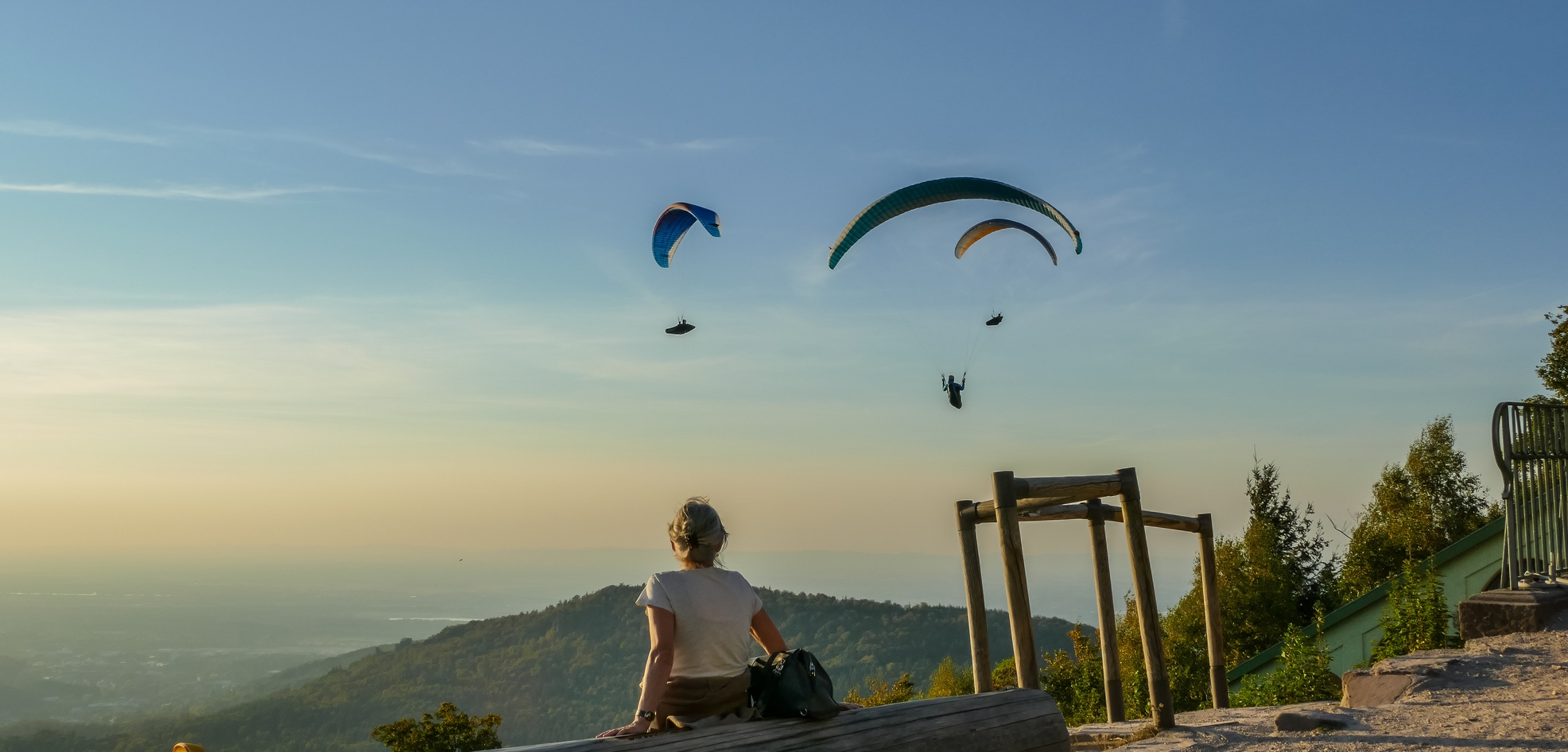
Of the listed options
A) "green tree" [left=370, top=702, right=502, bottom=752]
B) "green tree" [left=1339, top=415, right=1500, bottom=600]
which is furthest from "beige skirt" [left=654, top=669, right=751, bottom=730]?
"green tree" [left=1339, top=415, right=1500, bottom=600]

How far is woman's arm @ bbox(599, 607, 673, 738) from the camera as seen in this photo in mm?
3979

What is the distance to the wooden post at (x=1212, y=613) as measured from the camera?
11.0 meters

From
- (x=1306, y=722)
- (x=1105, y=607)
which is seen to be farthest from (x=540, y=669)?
(x=1306, y=722)

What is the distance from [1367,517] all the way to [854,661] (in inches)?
1489

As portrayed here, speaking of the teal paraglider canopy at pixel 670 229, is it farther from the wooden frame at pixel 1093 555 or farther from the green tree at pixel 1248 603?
the green tree at pixel 1248 603

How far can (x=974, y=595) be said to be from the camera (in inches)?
379

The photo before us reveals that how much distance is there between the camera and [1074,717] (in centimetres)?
1952

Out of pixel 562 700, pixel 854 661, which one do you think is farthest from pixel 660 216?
pixel 562 700

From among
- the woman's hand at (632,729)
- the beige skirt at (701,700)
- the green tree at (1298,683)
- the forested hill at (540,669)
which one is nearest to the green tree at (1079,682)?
the green tree at (1298,683)

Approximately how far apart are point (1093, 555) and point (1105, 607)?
489 millimetres

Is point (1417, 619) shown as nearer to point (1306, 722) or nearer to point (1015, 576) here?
point (1306, 722)

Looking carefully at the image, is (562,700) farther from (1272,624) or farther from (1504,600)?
(1504,600)

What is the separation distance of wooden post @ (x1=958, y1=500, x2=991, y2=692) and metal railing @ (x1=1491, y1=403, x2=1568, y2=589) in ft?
19.6

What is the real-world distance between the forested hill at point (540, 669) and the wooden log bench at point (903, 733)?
5134 centimetres
